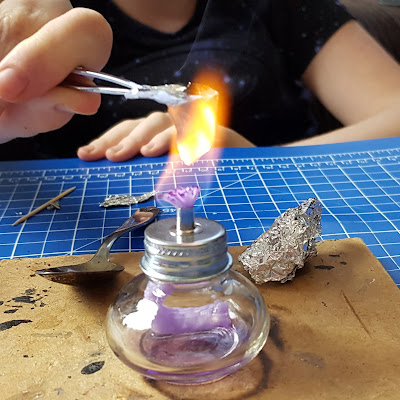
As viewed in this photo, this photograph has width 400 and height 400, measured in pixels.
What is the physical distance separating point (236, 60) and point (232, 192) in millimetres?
680

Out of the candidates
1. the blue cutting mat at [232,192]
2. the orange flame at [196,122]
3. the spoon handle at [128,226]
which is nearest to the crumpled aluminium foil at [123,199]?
the blue cutting mat at [232,192]

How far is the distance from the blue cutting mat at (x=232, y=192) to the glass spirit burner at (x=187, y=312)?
0.28 m

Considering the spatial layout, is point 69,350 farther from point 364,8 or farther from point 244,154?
point 364,8

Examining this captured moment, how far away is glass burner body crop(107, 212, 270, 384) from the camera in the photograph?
431mm

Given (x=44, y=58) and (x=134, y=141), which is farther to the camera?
(x=134, y=141)

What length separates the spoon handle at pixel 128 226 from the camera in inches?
25.5

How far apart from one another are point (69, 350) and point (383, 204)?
23.7 inches

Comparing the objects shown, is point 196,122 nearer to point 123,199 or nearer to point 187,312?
point 187,312

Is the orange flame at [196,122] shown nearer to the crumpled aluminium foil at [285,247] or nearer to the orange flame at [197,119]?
the orange flame at [197,119]

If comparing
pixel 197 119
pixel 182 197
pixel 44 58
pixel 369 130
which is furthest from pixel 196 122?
pixel 369 130

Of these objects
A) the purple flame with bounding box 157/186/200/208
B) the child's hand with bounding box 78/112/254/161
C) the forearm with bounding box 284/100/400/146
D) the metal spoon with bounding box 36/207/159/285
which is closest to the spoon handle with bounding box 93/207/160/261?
the metal spoon with bounding box 36/207/159/285

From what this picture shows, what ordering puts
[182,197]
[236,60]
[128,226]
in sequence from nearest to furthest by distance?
1. [182,197]
2. [128,226]
3. [236,60]

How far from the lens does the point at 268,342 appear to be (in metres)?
0.49

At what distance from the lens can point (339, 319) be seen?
522 mm
